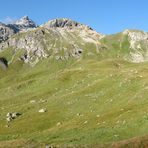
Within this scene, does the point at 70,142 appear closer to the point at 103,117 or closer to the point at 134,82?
the point at 103,117

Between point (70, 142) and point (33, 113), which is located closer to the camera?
point (70, 142)

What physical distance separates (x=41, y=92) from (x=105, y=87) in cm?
3199

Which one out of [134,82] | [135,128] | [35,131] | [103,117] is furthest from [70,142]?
[134,82]

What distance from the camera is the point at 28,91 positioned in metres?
145

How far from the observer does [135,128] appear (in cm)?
5588

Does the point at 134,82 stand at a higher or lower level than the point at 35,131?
higher

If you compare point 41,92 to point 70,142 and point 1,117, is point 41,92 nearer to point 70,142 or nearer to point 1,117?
point 1,117

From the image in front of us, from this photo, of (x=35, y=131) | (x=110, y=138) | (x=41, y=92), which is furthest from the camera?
(x=41, y=92)

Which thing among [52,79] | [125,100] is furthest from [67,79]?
[125,100]

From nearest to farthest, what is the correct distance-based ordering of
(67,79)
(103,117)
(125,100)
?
(103,117) < (125,100) < (67,79)

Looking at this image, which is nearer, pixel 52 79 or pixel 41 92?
pixel 41 92

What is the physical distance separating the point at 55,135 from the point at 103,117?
1275 centimetres

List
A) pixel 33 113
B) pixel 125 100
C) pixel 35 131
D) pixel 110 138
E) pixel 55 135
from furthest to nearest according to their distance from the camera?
pixel 33 113 → pixel 125 100 → pixel 35 131 → pixel 55 135 → pixel 110 138

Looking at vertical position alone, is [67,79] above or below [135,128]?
above
